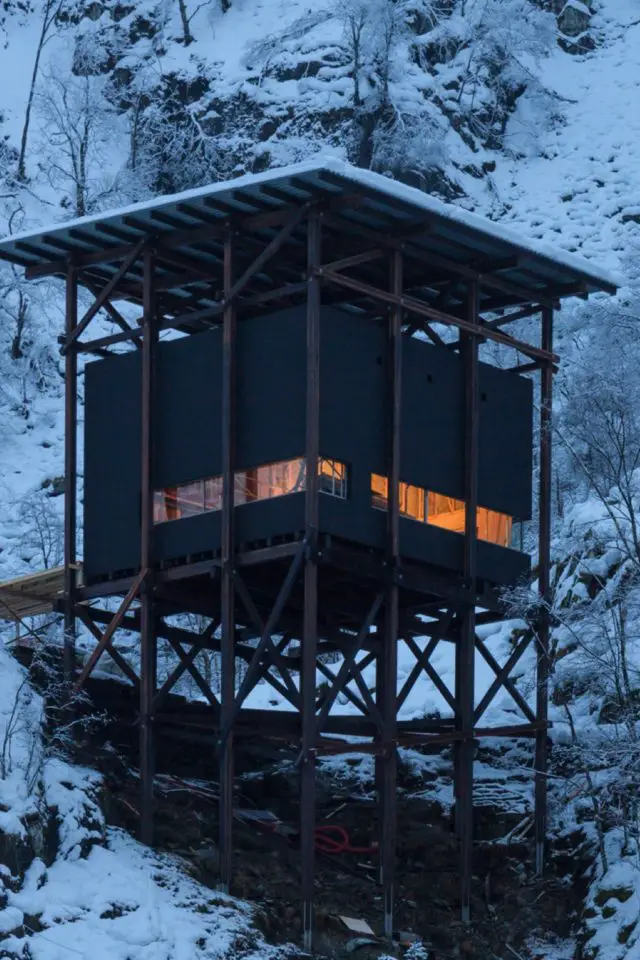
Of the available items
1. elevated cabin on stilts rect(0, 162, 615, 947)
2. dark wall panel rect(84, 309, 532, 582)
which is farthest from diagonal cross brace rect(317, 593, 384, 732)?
dark wall panel rect(84, 309, 532, 582)

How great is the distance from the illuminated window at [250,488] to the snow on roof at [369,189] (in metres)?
5.94

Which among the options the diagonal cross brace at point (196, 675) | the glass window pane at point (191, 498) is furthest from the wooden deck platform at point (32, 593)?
the glass window pane at point (191, 498)

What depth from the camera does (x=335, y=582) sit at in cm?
5609

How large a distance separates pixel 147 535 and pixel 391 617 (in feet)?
19.3

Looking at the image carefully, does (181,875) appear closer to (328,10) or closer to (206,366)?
(206,366)

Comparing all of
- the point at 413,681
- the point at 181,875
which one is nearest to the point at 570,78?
the point at 413,681

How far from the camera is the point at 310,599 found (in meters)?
52.0

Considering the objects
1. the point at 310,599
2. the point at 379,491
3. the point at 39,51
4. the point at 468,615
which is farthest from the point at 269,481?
the point at 39,51

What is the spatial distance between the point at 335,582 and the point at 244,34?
176 feet

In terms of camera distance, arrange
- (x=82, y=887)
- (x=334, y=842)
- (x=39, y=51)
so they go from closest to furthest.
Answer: (x=82, y=887)
(x=334, y=842)
(x=39, y=51)

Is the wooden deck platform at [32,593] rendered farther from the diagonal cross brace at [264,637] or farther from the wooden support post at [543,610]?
the wooden support post at [543,610]

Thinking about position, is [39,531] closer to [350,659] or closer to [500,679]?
[500,679]

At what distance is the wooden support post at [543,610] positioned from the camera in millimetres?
57031

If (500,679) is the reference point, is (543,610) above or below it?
above
